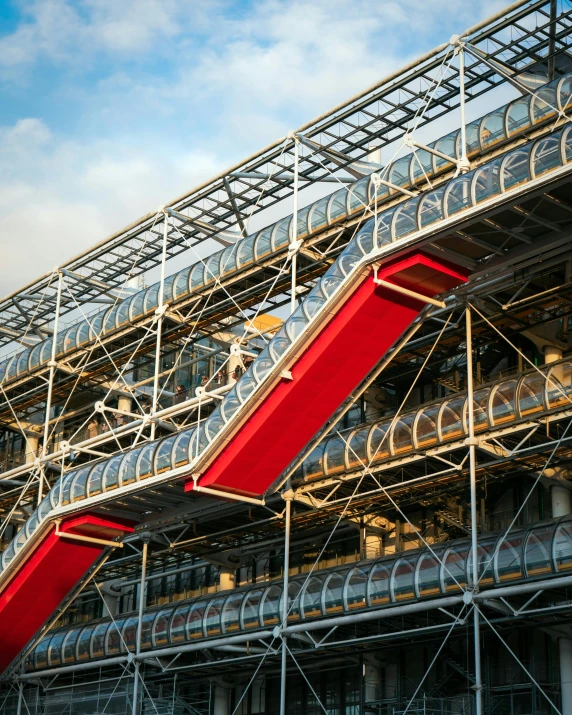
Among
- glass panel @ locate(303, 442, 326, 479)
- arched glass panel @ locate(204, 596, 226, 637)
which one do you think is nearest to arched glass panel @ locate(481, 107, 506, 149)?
glass panel @ locate(303, 442, 326, 479)

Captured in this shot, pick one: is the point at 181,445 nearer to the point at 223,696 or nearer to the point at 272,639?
the point at 272,639

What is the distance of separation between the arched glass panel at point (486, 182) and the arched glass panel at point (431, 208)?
694 mm

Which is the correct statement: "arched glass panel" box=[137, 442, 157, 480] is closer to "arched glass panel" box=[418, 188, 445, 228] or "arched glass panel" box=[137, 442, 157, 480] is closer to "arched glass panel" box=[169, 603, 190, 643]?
"arched glass panel" box=[169, 603, 190, 643]

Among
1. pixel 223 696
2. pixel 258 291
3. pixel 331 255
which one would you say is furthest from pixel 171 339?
pixel 223 696

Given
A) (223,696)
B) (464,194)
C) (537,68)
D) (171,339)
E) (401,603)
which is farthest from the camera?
(171,339)

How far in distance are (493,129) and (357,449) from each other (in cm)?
675

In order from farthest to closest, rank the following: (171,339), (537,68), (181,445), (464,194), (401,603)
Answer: (171,339) < (537,68) < (181,445) < (401,603) < (464,194)

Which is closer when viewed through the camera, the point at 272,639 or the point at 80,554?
the point at 272,639

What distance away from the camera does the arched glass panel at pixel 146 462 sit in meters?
24.5

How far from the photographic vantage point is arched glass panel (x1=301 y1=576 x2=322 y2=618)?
23.5 meters

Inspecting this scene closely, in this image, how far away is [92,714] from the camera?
27.4 meters

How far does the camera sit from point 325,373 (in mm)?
21891

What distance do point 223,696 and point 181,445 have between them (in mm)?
7126

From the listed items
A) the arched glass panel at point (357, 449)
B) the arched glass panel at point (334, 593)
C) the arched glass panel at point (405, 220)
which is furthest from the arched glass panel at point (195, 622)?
the arched glass panel at point (405, 220)
